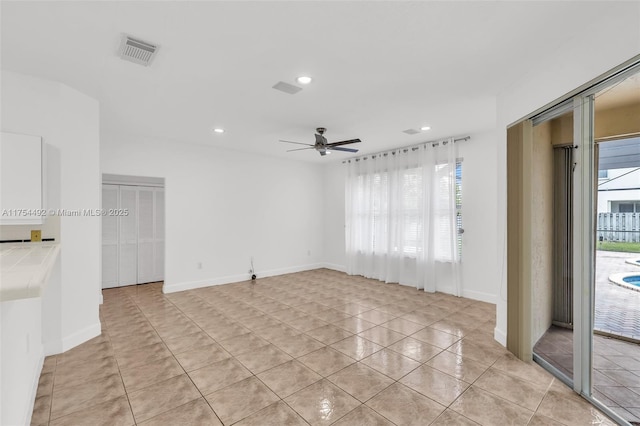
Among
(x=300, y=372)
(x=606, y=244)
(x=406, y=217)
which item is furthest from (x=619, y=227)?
(x=406, y=217)

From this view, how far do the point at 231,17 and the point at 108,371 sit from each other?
3127 mm

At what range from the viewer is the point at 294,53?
97.8 inches

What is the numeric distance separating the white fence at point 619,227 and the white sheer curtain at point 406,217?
9.42 ft

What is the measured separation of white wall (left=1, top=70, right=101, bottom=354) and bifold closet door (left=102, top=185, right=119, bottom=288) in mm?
2571

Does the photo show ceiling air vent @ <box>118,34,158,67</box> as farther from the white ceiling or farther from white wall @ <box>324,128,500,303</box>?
white wall @ <box>324,128,500,303</box>

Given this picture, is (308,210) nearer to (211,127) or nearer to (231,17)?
(211,127)

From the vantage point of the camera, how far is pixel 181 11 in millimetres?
1976

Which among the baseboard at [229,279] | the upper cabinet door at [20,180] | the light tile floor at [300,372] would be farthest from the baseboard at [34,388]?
the baseboard at [229,279]

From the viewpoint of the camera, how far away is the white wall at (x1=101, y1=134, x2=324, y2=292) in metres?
5.31

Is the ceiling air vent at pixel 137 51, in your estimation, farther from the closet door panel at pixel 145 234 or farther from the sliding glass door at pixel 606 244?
the closet door panel at pixel 145 234

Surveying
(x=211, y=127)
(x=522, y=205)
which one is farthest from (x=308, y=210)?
(x=522, y=205)

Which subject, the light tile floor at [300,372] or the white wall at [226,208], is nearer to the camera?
the light tile floor at [300,372]

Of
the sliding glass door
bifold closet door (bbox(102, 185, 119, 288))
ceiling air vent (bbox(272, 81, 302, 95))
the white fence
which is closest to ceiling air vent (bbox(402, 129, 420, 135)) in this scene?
ceiling air vent (bbox(272, 81, 302, 95))

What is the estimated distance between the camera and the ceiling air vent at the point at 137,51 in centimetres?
232
